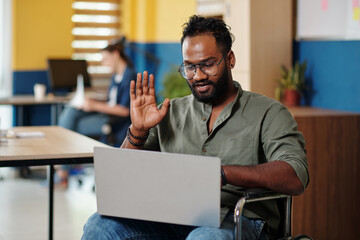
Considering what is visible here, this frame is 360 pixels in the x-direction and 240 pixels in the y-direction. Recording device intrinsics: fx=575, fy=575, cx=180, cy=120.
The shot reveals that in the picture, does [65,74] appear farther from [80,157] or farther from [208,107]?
[208,107]

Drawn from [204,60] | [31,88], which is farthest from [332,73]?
[31,88]

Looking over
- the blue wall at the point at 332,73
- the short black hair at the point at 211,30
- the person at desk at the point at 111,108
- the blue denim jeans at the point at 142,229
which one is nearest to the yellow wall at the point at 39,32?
the person at desk at the point at 111,108

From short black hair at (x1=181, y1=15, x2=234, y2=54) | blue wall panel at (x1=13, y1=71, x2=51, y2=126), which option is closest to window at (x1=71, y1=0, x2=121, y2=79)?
blue wall panel at (x1=13, y1=71, x2=51, y2=126)

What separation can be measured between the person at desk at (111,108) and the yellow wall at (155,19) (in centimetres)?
122

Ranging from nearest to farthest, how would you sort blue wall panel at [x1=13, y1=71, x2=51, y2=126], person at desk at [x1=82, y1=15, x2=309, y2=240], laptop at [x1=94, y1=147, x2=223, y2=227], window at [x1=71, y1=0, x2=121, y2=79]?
laptop at [x1=94, y1=147, x2=223, y2=227] < person at desk at [x1=82, y1=15, x2=309, y2=240] < blue wall panel at [x1=13, y1=71, x2=51, y2=126] < window at [x1=71, y1=0, x2=121, y2=79]

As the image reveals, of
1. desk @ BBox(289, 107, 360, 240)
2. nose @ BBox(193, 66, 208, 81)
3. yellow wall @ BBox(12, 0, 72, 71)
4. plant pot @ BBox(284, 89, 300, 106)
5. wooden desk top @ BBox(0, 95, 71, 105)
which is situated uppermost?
yellow wall @ BBox(12, 0, 72, 71)

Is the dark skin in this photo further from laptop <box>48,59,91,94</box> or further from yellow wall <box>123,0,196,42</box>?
laptop <box>48,59,91,94</box>

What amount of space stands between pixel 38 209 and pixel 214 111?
9.02ft

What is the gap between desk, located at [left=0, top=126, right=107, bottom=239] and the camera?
2.50 m

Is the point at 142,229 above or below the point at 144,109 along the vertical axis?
below

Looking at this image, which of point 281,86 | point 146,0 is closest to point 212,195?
point 281,86

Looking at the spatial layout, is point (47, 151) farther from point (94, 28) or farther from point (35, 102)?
point (94, 28)

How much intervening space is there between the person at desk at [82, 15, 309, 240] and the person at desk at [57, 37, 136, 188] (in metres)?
2.78

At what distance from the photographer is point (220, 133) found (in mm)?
2148
